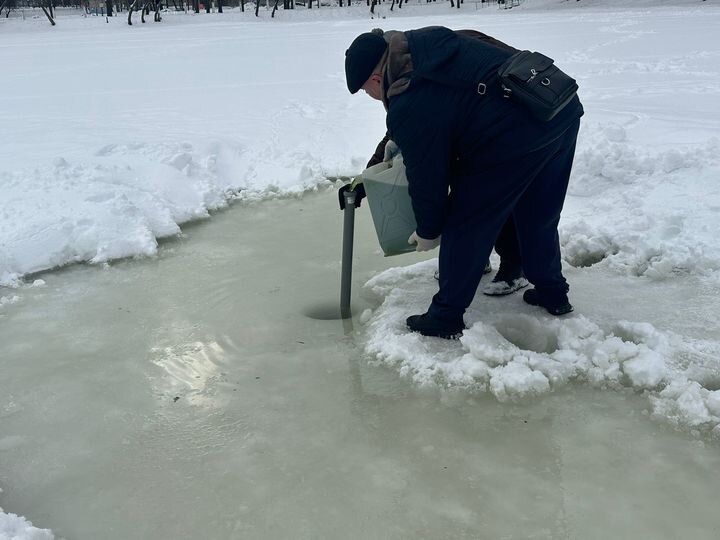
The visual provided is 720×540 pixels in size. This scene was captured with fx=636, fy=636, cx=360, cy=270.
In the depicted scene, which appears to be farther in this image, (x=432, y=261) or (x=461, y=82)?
(x=432, y=261)

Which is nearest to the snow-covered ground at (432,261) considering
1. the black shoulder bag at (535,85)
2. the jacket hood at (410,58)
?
the black shoulder bag at (535,85)

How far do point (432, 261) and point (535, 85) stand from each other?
153 centimetres

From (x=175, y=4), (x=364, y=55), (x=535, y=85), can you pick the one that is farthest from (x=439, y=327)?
(x=175, y=4)

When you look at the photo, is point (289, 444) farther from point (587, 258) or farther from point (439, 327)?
point (587, 258)

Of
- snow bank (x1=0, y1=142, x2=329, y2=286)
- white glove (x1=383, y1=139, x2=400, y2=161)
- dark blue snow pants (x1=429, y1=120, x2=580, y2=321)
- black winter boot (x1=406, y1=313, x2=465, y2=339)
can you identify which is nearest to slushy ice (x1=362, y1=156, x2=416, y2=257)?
white glove (x1=383, y1=139, x2=400, y2=161)

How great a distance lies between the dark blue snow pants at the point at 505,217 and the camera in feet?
8.25

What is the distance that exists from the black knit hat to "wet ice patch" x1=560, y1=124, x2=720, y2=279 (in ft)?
6.25

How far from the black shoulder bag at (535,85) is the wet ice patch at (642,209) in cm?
146

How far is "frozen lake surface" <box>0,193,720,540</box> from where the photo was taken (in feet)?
6.48

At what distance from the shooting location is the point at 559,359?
265 centimetres

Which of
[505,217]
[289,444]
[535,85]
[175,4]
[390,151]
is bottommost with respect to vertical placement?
[289,444]

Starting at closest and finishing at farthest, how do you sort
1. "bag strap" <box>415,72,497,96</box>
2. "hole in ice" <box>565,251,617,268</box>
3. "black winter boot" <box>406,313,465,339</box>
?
"bag strap" <box>415,72,497,96</box> → "black winter boot" <box>406,313,465,339</box> → "hole in ice" <box>565,251,617,268</box>

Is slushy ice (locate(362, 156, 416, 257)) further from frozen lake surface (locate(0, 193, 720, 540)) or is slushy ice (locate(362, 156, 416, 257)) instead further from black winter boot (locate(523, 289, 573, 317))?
black winter boot (locate(523, 289, 573, 317))

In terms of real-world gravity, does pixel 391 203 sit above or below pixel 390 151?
below
